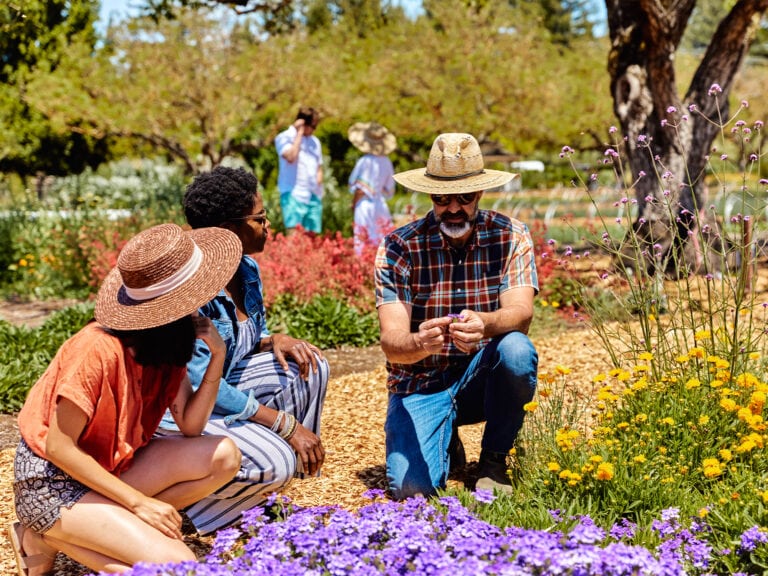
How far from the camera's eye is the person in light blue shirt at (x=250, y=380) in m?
3.11

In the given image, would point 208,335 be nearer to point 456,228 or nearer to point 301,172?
point 456,228

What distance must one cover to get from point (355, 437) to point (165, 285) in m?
2.01

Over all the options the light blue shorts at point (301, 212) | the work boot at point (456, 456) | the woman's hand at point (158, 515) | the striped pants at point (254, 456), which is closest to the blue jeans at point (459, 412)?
the work boot at point (456, 456)

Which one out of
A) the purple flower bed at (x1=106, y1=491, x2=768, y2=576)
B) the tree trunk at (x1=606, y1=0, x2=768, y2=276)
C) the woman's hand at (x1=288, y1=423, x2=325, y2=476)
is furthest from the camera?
the tree trunk at (x1=606, y1=0, x2=768, y2=276)

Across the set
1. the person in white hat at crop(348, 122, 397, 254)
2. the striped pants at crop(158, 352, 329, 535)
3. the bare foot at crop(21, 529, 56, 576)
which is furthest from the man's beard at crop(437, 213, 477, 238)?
the person in white hat at crop(348, 122, 397, 254)

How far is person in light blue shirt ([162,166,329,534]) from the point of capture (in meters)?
3.11

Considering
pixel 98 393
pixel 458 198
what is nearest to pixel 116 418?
pixel 98 393

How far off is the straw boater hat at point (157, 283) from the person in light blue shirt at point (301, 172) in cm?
580

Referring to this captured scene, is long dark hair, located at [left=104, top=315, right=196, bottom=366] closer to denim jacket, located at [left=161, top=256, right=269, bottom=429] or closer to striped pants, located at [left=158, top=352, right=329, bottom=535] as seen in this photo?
denim jacket, located at [left=161, top=256, right=269, bottom=429]

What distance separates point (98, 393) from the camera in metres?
2.51

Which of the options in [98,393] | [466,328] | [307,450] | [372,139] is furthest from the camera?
[372,139]

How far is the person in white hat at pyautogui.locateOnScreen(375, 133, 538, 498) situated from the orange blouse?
3.46 feet

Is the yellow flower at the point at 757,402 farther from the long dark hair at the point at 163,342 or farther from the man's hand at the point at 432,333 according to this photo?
the long dark hair at the point at 163,342

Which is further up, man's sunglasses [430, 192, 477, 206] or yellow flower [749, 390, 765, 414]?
man's sunglasses [430, 192, 477, 206]
